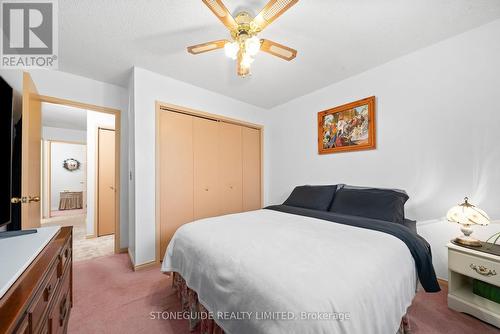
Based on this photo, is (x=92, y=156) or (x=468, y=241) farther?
(x=92, y=156)

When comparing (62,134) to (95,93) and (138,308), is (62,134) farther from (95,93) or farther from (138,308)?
(138,308)

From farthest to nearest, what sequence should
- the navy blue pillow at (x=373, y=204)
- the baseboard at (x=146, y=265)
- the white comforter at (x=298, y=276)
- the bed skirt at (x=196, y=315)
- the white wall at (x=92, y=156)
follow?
the white wall at (x=92, y=156) < the baseboard at (x=146, y=265) < the navy blue pillow at (x=373, y=204) < the bed skirt at (x=196, y=315) < the white comforter at (x=298, y=276)

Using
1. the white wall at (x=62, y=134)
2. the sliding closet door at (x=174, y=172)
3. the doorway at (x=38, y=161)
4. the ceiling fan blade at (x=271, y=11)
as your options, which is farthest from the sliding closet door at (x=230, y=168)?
the white wall at (x=62, y=134)

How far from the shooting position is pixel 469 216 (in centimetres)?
153

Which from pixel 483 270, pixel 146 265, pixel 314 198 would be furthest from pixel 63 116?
pixel 483 270

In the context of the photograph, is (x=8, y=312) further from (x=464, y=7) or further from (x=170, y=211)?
(x=464, y=7)

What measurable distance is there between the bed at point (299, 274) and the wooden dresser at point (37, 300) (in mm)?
692

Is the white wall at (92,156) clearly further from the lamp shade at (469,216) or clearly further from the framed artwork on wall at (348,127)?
the lamp shade at (469,216)

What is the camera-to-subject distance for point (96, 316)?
1524 mm

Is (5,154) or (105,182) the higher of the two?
(5,154)

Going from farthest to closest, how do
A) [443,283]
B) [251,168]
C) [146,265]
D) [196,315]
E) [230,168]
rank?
1. [251,168]
2. [230,168]
3. [146,265]
4. [443,283]
5. [196,315]

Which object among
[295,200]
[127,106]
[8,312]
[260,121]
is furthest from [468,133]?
[127,106]

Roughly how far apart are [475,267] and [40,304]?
8.65ft

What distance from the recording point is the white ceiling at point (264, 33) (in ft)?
4.99
